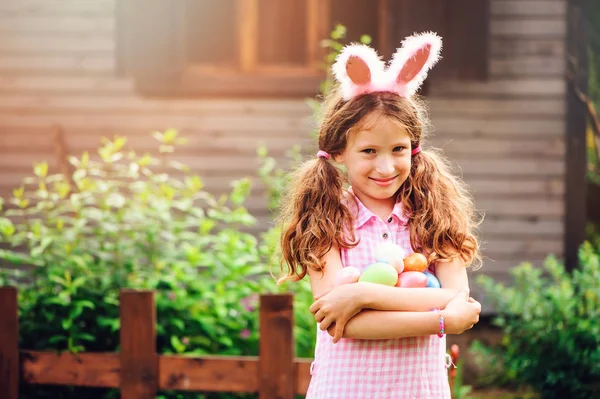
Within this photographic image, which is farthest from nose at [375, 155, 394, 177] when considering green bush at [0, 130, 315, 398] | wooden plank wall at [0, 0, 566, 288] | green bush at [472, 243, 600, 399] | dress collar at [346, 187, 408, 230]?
wooden plank wall at [0, 0, 566, 288]

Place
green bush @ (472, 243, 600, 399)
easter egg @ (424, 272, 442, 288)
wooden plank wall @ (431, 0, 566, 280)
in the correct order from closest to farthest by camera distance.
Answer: easter egg @ (424, 272, 442, 288)
green bush @ (472, 243, 600, 399)
wooden plank wall @ (431, 0, 566, 280)

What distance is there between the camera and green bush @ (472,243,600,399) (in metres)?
4.36

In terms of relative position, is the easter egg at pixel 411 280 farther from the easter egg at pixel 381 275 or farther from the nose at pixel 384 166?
the nose at pixel 384 166

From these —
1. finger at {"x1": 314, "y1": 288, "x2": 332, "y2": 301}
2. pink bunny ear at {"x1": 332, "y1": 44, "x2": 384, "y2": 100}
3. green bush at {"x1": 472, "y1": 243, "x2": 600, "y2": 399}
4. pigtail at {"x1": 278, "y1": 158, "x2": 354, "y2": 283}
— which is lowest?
green bush at {"x1": 472, "y1": 243, "x2": 600, "y2": 399}

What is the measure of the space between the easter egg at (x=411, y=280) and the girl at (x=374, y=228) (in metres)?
0.03

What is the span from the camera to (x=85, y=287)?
385 cm

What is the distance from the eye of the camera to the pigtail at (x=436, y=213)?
208 cm

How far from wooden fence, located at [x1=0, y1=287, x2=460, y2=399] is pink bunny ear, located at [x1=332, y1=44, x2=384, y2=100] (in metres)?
1.41

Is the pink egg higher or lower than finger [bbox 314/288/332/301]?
higher

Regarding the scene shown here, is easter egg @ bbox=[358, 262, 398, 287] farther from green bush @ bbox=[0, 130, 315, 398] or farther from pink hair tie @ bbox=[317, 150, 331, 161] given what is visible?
green bush @ bbox=[0, 130, 315, 398]

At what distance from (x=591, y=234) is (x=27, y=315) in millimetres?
8389

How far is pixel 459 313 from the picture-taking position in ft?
6.33

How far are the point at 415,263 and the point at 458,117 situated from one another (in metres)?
4.48

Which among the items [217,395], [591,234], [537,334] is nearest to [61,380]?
[217,395]
